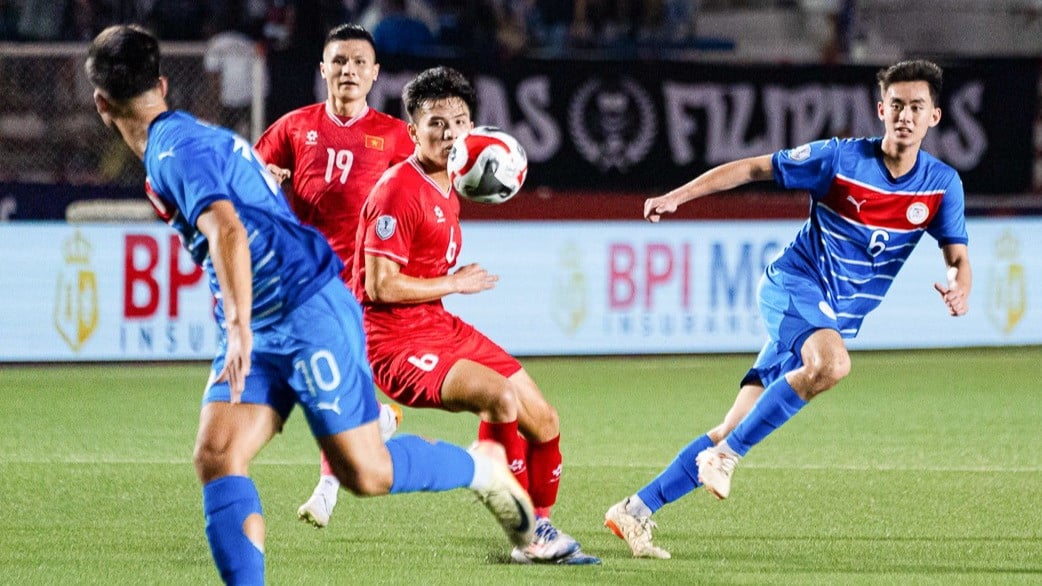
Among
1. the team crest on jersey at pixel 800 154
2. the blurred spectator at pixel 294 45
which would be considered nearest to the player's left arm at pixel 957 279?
the team crest on jersey at pixel 800 154

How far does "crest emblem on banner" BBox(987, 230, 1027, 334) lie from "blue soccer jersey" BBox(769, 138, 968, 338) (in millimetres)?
6947

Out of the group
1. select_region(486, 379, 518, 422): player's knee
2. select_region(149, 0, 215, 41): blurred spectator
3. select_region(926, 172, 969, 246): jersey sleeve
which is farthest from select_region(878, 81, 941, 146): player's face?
select_region(149, 0, 215, 41): blurred spectator

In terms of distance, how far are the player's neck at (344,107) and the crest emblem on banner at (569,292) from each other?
17.0 ft

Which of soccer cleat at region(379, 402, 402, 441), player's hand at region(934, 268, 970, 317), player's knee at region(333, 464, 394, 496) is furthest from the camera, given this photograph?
soccer cleat at region(379, 402, 402, 441)

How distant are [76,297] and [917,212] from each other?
23.1 feet

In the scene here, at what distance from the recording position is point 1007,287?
1326 centimetres

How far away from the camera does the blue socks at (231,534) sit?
455 centimetres

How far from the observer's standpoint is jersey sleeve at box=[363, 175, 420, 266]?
5773mm

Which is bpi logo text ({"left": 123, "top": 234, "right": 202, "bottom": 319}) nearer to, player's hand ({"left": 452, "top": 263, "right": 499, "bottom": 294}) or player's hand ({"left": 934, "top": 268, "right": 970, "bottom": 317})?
player's hand ({"left": 452, "top": 263, "right": 499, "bottom": 294})

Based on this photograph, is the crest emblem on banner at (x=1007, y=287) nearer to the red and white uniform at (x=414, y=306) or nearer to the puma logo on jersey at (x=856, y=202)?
the puma logo on jersey at (x=856, y=202)

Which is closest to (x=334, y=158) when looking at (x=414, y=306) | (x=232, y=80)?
(x=414, y=306)

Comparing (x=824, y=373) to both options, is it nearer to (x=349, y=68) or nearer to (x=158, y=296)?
(x=349, y=68)

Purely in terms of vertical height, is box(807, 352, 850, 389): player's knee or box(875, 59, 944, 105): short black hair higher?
box(875, 59, 944, 105): short black hair

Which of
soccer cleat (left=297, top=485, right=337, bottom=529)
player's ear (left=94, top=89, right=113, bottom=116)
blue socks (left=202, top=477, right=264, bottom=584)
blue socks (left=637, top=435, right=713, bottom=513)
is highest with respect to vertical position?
player's ear (left=94, top=89, right=113, bottom=116)
